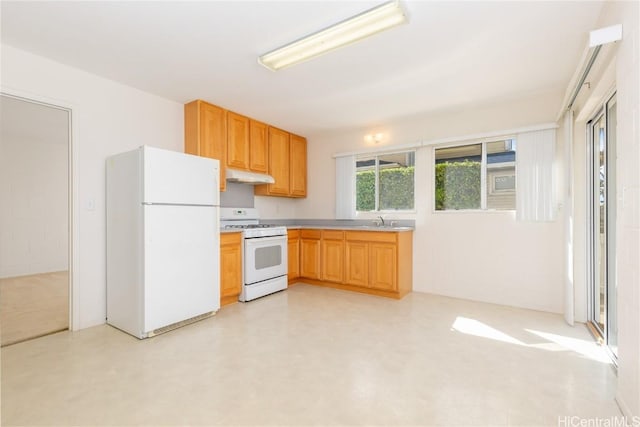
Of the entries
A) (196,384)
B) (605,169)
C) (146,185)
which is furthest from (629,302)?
(146,185)

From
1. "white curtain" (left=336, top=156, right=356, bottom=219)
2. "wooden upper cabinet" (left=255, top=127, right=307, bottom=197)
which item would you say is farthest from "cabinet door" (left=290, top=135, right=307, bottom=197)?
"white curtain" (left=336, top=156, right=356, bottom=219)

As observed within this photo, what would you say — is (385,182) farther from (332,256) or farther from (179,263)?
(179,263)

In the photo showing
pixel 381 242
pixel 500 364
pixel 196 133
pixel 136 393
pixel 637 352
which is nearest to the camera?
pixel 637 352

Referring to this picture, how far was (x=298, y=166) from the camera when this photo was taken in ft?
17.0

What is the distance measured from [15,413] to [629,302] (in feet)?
10.9

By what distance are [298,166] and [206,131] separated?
1838 mm

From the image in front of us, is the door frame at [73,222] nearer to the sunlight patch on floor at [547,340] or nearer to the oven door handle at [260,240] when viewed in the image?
the oven door handle at [260,240]

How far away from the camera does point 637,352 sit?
144 centimetres

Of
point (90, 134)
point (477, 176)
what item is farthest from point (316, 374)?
point (477, 176)

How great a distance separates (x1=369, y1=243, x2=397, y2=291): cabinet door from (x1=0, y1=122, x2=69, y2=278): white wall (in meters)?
3.35

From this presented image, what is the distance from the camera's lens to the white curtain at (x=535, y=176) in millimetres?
3326

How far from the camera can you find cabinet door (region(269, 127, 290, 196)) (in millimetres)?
4668

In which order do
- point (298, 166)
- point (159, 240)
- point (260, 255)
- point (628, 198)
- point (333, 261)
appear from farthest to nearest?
point (298, 166)
point (333, 261)
point (260, 255)
point (159, 240)
point (628, 198)

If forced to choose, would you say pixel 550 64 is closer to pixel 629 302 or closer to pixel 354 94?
pixel 354 94
